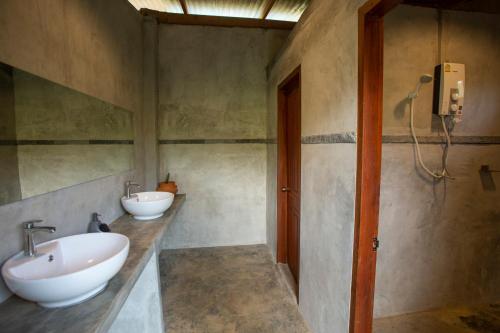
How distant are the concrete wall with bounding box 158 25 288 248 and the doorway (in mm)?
703

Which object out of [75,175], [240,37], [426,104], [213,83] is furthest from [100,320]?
[240,37]

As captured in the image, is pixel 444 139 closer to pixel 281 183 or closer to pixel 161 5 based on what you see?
pixel 281 183

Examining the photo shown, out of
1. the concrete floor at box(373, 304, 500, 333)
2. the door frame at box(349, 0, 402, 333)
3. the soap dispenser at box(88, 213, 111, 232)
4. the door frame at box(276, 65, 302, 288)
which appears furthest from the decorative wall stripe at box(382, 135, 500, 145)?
the soap dispenser at box(88, 213, 111, 232)

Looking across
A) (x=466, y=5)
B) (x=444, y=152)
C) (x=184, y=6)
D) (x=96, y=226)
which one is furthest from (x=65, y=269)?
(x=466, y=5)

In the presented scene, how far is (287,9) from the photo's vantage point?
3.08m

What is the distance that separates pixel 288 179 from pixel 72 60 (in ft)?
7.06

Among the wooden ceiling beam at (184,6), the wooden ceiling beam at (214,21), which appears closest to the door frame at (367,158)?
the wooden ceiling beam at (214,21)

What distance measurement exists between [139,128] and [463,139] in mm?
3122

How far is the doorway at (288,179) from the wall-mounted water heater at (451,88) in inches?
45.2

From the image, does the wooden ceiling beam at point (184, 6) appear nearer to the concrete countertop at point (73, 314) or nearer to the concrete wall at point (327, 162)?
the concrete wall at point (327, 162)

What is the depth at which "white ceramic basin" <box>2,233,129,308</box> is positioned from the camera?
821 millimetres

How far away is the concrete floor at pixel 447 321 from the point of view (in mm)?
1930

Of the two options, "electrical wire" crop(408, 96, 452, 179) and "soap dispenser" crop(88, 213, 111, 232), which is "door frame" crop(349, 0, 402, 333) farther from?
"soap dispenser" crop(88, 213, 111, 232)

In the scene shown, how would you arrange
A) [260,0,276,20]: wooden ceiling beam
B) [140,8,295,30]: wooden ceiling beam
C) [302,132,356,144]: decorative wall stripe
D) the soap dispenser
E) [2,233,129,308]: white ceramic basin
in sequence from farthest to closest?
[140,8,295,30]: wooden ceiling beam
[260,0,276,20]: wooden ceiling beam
the soap dispenser
[302,132,356,144]: decorative wall stripe
[2,233,129,308]: white ceramic basin
